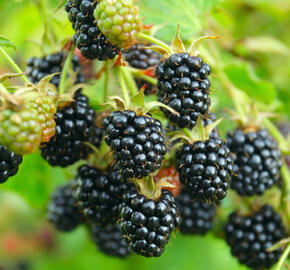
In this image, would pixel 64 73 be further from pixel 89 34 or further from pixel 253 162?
pixel 253 162

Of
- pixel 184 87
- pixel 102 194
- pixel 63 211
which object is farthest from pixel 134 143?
pixel 63 211

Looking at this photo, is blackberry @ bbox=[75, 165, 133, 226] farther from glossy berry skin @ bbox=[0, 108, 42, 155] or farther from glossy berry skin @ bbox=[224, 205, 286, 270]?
glossy berry skin @ bbox=[224, 205, 286, 270]

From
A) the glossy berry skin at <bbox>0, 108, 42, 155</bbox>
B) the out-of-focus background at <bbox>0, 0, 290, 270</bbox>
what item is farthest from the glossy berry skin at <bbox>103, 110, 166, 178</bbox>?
the out-of-focus background at <bbox>0, 0, 290, 270</bbox>

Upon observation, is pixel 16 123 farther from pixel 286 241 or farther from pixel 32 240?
pixel 32 240

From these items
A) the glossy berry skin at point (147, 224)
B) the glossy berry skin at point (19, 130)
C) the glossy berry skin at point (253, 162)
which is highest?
the glossy berry skin at point (19, 130)

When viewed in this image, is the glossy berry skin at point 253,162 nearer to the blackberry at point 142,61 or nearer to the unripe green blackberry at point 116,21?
the blackberry at point 142,61

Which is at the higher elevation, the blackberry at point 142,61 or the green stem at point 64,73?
the green stem at point 64,73

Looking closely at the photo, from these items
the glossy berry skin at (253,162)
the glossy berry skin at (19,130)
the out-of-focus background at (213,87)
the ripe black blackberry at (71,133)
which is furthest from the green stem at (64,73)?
the glossy berry skin at (253,162)
